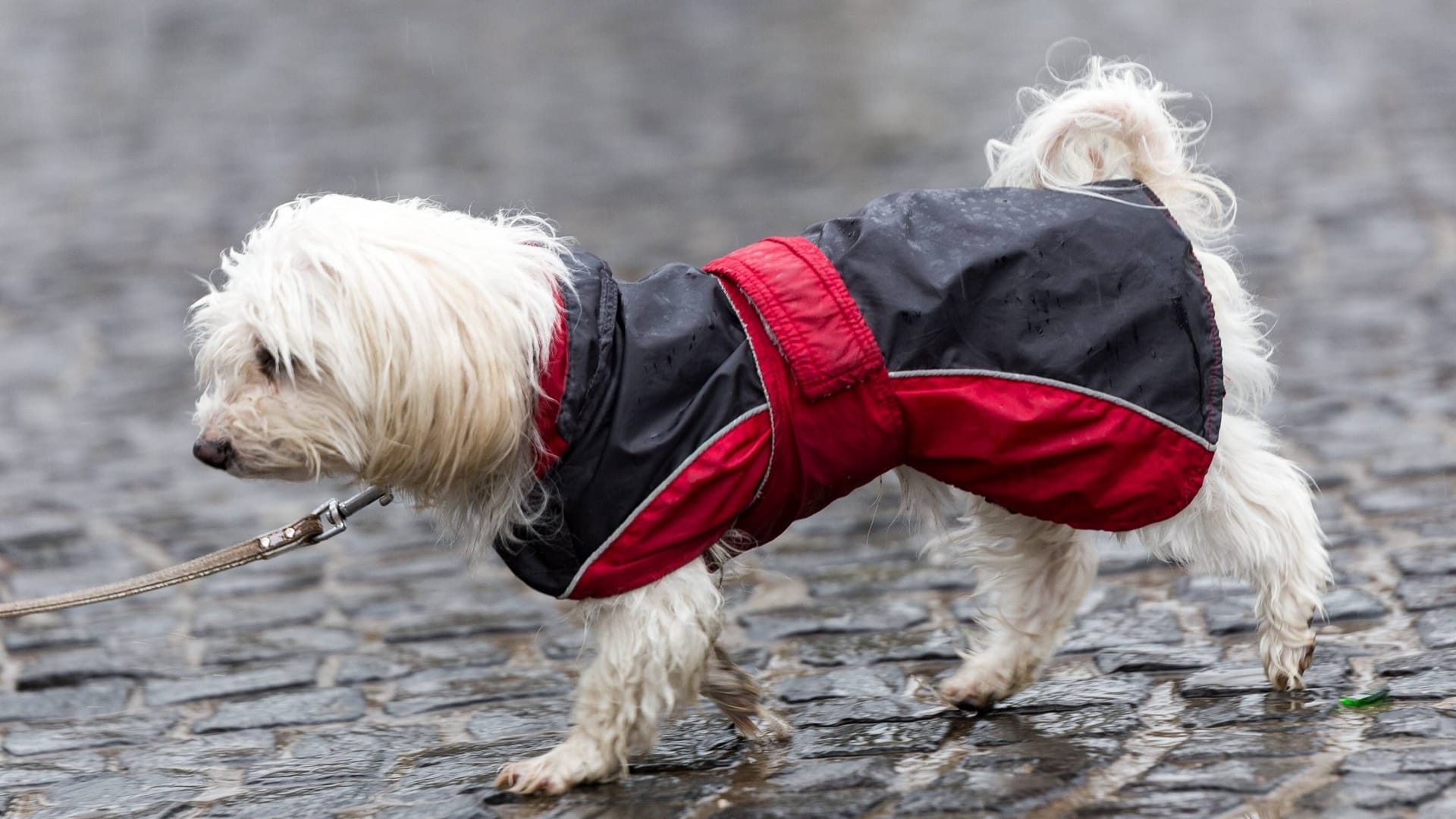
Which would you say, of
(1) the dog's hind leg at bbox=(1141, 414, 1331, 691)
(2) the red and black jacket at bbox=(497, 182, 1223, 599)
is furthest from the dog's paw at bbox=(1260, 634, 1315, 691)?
(2) the red and black jacket at bbox=(497, 182, 1223, 599)

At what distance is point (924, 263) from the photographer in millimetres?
3848

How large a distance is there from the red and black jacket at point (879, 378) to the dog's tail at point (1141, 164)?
22cm

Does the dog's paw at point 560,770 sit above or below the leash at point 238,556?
below

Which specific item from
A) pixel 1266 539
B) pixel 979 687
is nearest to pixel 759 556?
pixel 979 687

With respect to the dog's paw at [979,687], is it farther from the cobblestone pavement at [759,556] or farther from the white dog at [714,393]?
the white dog at [714,393]

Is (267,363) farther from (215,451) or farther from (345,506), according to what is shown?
(345,506)

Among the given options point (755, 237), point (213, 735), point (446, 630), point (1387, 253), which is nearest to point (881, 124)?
point (755, 237)

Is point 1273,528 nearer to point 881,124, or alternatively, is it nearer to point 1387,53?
point 881,124

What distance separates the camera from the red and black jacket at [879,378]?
374 cm

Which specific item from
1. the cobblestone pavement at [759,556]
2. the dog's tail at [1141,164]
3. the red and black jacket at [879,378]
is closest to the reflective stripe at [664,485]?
the red and black jacket at [879,378]

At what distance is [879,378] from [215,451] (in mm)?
1442

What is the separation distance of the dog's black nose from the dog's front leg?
2.77 ft

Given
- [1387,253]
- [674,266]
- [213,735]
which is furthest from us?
[1387,253]

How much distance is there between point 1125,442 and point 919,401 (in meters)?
0.48
